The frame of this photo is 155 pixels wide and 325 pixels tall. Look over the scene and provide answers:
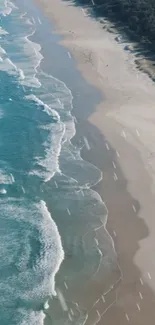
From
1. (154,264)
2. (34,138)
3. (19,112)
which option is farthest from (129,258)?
(19,112)

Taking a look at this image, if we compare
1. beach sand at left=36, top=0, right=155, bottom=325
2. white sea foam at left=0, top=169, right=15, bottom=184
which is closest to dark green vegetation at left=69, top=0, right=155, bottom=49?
beach sand at left=36, top=0, right=155, bottom=325

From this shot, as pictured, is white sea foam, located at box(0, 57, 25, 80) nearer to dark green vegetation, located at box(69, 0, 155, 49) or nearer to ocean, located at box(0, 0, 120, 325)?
ocean, located at box(0, 0, 120, 325)

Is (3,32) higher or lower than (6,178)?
lower

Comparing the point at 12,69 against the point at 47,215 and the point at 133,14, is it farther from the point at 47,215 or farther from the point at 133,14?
the point at 47,215

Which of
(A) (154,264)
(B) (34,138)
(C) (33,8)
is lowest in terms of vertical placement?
(C) (33,8)

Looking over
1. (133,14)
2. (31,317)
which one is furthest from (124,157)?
(133,14)

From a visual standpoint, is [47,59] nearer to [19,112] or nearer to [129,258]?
[19,112]

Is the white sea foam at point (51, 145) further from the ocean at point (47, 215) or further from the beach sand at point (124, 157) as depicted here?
the beach sand at point (124, 157)
